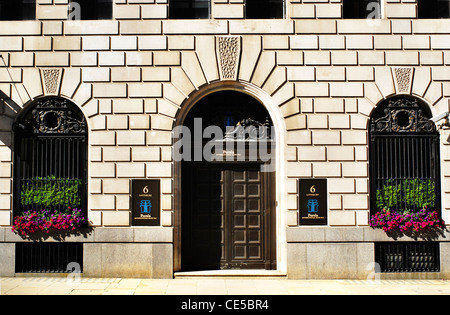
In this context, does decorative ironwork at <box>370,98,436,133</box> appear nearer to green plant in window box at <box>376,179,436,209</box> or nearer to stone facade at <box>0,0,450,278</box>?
stone facade at <box>0,0,450,278</box>

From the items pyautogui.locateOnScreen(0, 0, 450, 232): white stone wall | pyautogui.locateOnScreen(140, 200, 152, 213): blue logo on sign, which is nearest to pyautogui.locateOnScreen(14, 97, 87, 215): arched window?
pyautogui.locateOnScreen(0, 0, 450, 232): white stone wall

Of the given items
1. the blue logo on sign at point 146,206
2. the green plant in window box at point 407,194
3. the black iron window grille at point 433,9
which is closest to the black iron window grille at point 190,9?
the blue logo on sign at point 146,206

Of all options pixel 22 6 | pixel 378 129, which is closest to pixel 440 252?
pixel 378 129

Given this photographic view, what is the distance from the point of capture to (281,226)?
10906mm

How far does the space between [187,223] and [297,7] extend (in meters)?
6.56

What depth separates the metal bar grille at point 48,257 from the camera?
35.0 ft

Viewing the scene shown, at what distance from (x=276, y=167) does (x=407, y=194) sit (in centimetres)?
351

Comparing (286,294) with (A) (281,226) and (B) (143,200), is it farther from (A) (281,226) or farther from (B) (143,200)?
(B) (143,200)

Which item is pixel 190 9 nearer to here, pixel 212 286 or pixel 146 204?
pixel 146 204

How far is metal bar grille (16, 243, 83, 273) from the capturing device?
420 inches

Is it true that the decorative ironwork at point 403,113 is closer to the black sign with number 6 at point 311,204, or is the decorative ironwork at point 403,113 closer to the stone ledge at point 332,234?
the black sign with number 6 at point 311,204

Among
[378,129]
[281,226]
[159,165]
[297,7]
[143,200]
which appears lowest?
[281,226]
